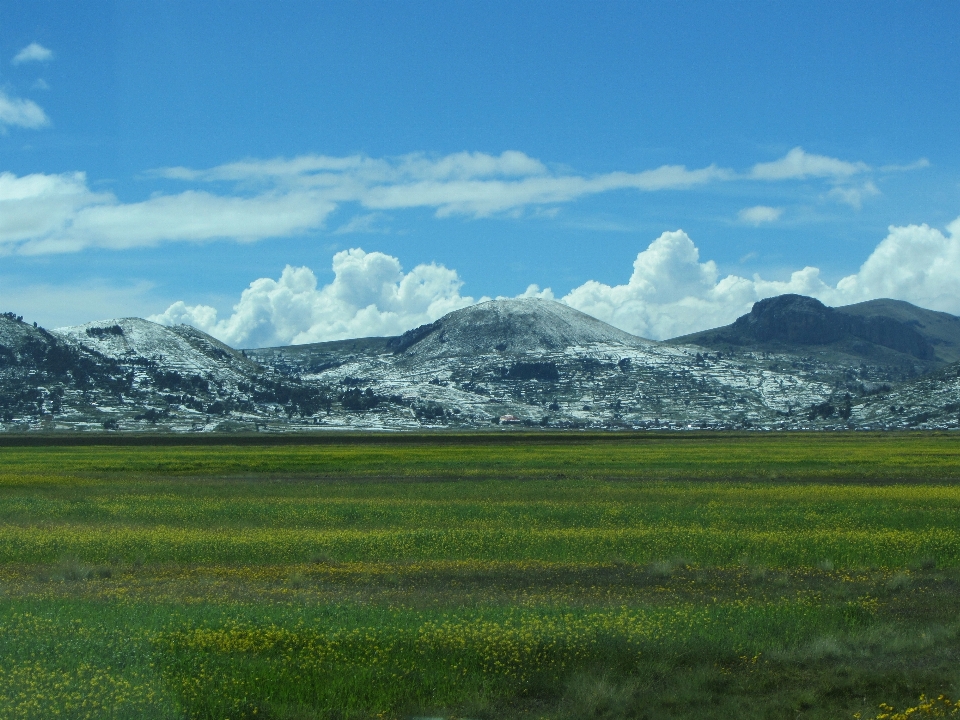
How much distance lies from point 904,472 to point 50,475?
5484 centimetres

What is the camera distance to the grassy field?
12.7 m

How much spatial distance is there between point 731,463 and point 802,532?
39.5 meters

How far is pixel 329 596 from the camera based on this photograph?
741 inches

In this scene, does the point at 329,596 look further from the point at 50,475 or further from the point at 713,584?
the point at 50,475

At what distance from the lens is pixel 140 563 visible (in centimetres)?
2434

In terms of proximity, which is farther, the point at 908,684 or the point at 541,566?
the point at 541,566

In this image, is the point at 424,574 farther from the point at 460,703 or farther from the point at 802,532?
the point at 802,532

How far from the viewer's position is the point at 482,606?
57.8ft

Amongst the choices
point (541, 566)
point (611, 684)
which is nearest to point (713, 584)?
point (541, 566)

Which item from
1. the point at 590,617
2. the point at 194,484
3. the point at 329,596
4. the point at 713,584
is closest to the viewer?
the point at 590,617

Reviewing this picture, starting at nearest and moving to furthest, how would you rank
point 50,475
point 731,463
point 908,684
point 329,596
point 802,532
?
1. point 908,684
2. point 329,596
3. point 802,532
4. point 50,475
5. point 731,463

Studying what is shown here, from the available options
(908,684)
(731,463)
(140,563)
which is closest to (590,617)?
(908,684)

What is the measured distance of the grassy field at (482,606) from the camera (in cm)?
1273

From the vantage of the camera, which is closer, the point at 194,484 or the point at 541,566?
the point at 541,566
